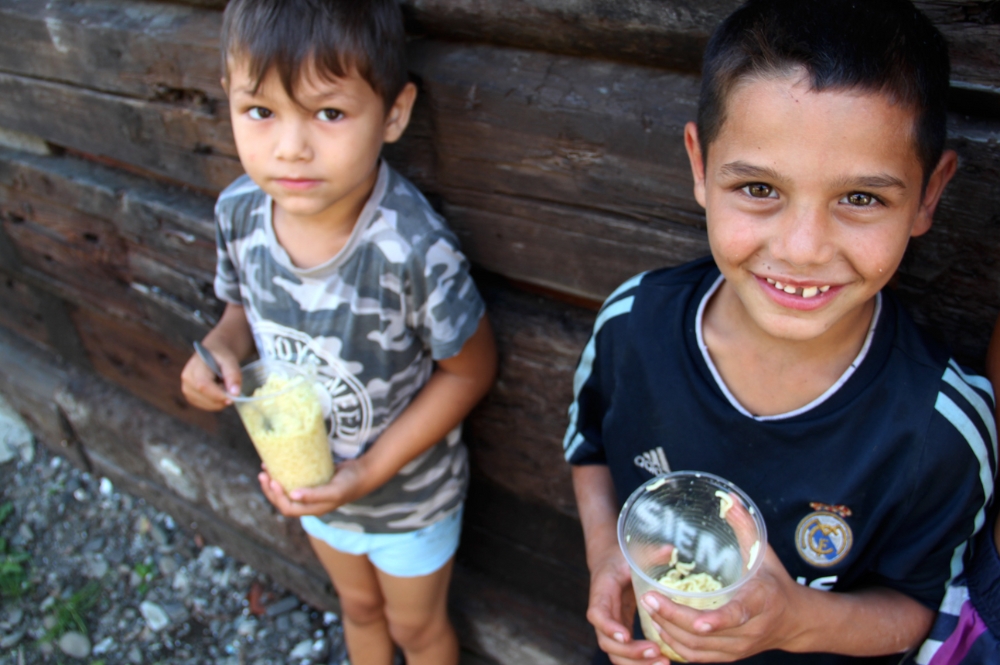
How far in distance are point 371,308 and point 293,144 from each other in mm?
374

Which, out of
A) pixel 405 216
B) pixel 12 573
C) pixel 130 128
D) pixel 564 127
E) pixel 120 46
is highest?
pixel 564 127

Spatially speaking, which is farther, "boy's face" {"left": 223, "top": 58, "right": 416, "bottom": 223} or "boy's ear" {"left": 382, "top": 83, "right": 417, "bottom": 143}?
"boy's ear" {"left": 382, "top": 83, "right": 417, "bottom": 143}

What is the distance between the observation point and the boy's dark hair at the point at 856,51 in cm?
100

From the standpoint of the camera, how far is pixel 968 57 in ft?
3.76

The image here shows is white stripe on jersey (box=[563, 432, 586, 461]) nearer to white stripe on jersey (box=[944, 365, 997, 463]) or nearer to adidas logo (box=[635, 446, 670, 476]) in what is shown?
adidas logo (box=[635, 446, 670, 476])

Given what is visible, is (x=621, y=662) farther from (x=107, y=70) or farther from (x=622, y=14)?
(x=107, y=70)

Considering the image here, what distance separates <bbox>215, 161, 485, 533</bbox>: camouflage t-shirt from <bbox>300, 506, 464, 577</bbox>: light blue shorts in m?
0.04

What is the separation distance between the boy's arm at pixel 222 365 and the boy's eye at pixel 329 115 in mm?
608

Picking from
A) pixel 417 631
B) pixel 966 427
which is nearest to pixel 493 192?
pixel 966 427

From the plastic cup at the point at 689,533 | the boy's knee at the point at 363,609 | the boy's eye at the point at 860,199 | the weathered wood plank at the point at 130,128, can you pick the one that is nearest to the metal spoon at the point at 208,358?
the weathered wood plank at the point at 130,128

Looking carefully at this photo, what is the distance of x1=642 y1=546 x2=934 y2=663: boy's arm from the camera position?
1.06 meters

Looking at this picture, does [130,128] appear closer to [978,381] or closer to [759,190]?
[759,190]

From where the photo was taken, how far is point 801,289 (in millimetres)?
1120

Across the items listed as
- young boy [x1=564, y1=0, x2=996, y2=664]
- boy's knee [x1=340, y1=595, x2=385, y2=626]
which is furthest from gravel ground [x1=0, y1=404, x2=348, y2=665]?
young boy [x1=564, y1=0, x2=996, y2=664]
